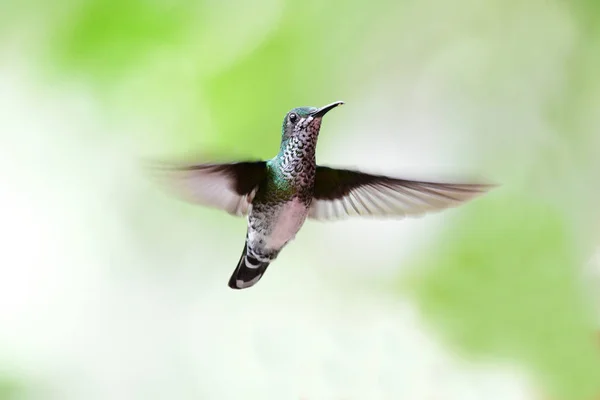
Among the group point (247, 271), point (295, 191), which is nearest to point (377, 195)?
point (295, 191)

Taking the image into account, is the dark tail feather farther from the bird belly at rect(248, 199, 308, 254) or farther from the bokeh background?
the bokeh background

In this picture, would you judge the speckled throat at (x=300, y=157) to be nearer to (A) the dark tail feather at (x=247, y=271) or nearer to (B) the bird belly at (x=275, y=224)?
(B) the bird belly at (x=275, y=224)

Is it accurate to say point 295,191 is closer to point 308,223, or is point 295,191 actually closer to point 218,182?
point 218,182

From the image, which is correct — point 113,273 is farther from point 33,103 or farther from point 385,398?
point 385,398

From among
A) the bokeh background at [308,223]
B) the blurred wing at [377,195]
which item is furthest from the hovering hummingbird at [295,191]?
the bokeh background at [308,223]

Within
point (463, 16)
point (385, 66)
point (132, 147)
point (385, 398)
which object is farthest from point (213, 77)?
point (385, 398)
